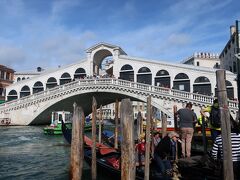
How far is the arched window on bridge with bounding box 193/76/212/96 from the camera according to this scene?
17109mm

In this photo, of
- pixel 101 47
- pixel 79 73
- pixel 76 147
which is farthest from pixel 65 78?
pixel 76 147

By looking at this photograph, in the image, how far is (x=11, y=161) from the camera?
7688 millimetres

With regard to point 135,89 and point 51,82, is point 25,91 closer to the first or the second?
point 51,82

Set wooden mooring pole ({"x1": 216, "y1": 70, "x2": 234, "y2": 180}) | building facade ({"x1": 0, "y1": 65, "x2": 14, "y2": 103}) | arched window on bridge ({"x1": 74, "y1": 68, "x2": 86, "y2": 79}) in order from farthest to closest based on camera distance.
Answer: building facade ({"x1": 0, "y1": 65, "x2": 14, "y2": 103}) < arched window on bridge ({"x1": 74, "y1": 68, "x2": 86, "y2": 79}) < wooden mooring pole ({"x1": 216, "y1": 70, "x2": 234, "y2": 180})

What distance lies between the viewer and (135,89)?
50.0ft

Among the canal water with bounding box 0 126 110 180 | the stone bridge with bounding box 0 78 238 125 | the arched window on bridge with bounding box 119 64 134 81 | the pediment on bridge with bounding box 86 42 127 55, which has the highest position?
the pediment on bridge with bounding box 86 42 127 55

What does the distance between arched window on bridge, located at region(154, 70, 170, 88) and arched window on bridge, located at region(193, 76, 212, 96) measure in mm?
1680

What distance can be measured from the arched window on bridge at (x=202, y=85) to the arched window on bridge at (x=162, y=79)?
168 centimetres

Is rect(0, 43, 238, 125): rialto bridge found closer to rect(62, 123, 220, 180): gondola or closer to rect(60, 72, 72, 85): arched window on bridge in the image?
rect(60, 72, 72, 85): arched window on bridge

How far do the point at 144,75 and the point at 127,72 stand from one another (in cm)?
118

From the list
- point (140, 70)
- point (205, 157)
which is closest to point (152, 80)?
point (140, 70)

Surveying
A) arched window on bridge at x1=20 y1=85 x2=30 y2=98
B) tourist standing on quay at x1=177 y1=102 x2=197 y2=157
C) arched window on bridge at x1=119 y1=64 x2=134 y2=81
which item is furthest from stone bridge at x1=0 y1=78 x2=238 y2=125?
tourist standing on quay at x1=177 y1=102 x2=197 y2=157

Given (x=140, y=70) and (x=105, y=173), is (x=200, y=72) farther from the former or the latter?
(x=105, y=173)

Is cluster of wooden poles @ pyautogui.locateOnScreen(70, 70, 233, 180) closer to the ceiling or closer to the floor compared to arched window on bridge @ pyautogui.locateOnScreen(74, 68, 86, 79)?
closer to the floor
